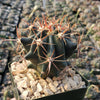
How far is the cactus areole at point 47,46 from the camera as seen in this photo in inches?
27.7

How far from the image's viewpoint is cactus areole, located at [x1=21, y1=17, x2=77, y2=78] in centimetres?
70

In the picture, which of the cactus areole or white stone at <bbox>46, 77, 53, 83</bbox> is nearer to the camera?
the cactus areole

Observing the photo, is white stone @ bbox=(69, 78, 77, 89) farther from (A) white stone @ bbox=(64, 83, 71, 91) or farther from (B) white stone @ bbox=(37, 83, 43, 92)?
(B) white stone @ bbox=(37, 83, 43, 92)

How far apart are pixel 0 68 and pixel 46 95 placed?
0.53 m

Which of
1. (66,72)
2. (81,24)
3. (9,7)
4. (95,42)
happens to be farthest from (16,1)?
(66,72)

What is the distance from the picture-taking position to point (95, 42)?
170 cm

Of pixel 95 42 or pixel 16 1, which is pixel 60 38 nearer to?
pixel 95 42

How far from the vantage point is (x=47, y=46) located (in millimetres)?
729

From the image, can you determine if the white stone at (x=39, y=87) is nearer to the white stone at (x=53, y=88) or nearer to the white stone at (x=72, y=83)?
the white stone at (x=53, y=88)

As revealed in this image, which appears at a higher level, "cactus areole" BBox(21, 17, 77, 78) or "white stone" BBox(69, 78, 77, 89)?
"cactus areole" BBox(21, 17, 77, 78)

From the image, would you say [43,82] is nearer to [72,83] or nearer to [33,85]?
[33,85]

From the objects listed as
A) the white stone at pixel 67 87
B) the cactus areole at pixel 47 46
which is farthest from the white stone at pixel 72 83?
the cactus areole at pixel 47 46

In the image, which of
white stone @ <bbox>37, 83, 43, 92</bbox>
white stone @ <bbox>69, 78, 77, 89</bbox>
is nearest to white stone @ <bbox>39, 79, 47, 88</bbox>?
white stone @ <bbox>37, 83, 43, 92</bbox>

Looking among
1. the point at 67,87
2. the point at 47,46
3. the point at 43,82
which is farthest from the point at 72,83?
the point at 47,46
